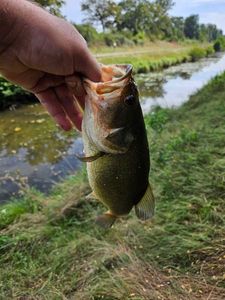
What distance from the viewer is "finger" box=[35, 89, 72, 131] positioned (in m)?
2.00

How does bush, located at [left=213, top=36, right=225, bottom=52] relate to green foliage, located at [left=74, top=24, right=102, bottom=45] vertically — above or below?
below

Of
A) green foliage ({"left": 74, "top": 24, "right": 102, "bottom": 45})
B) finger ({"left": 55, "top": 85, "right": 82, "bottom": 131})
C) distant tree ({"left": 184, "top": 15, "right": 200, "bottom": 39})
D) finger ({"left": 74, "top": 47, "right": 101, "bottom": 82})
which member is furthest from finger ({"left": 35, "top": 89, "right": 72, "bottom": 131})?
distant tree ({"left": 184, "top": 15, "right": 200, "bottom": 39})

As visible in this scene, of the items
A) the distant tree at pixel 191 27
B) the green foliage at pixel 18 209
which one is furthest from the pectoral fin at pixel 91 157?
the distant tree at pixel 191 27

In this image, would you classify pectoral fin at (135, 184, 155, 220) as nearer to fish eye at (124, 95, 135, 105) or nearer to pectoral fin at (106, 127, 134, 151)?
pectoral fin at (106, 127, 134, 151)

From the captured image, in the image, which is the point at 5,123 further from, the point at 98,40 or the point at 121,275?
the point at 98,40

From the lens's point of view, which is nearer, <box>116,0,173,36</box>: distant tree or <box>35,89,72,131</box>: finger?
<box>35,89,72,131</box>: finger

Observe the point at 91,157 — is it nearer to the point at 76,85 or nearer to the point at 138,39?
the point at 76,85

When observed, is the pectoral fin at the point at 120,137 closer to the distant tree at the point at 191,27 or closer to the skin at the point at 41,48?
the skin at the point at 41,48

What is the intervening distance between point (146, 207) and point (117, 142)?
1.06ft

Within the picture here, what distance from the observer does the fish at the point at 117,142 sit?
1.54 m

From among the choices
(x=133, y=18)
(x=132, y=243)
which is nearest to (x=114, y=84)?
(x=132, y=243)

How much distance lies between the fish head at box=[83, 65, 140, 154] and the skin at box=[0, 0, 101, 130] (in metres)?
0.13

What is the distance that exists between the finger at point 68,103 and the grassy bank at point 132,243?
5.39ft

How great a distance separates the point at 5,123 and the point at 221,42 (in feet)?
207
